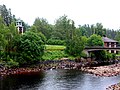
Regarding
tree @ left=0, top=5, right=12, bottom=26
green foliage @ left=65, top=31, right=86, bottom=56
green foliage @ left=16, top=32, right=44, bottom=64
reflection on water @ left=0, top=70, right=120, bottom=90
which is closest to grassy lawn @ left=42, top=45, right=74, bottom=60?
green foliage @ left=65, top=31, right=86, bottom=56

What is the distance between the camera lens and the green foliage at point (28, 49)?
249 feet

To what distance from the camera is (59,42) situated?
11750 centimetres

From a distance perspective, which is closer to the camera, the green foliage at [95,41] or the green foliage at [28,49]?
the green foliage at [28,49]

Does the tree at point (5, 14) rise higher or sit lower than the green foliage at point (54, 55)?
higher

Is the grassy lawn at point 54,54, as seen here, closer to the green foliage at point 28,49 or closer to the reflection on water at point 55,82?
the green foliage at point 28,49

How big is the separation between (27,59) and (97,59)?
112ft

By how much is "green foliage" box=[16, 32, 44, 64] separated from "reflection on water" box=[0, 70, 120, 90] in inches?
485

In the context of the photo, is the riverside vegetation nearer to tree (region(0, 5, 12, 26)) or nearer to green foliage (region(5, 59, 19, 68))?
green foliage (region(5, 59, 19, 68))

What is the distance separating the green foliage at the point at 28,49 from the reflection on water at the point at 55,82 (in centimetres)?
1233

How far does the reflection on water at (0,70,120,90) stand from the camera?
161 feet

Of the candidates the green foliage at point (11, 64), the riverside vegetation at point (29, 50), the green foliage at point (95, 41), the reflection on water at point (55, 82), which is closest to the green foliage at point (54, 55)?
the riverside vegetation at point (29, 50)

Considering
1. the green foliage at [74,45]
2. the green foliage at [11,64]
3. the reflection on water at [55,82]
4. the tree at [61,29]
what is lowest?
the reflection on water at [55,82]

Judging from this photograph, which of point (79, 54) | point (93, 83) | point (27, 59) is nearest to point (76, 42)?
point (79, 54)

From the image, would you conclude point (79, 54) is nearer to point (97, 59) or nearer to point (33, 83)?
point (97, 59)
